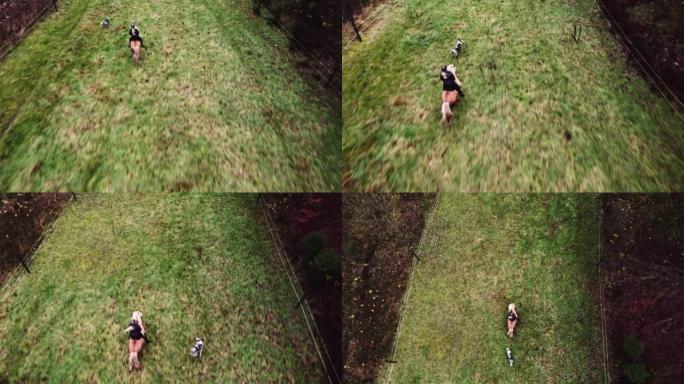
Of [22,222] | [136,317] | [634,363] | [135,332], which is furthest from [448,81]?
[22,222]

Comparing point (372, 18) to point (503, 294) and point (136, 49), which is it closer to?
point (136, 49)

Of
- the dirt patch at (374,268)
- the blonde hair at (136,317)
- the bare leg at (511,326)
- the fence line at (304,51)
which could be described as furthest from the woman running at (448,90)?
the blonde hair at (136,317)

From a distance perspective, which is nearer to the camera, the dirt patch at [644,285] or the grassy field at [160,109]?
the grassy field at [160,109]

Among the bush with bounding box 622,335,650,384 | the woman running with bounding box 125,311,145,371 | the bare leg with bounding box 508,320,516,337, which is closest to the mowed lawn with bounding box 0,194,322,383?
the woman running with bounding box 125,311,145,371

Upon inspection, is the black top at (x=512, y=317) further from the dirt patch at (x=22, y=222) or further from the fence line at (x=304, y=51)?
the dirt patch at (x=22, y=222)

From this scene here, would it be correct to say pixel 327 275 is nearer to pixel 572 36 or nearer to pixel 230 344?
pixel 230 344

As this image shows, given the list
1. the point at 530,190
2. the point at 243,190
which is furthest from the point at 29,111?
the point at 530,190
